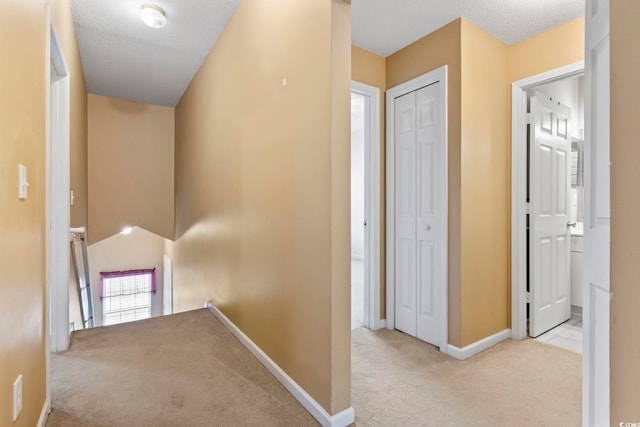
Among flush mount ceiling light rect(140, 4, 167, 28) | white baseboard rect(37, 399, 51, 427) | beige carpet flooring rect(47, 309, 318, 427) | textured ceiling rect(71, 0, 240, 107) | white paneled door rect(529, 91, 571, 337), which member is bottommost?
beige carpet flooring rect(47, 309, 318, 427)

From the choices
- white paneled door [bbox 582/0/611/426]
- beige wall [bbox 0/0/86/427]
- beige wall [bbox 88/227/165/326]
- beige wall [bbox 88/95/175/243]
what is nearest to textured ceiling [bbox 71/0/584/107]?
beige wall [bbox 88/95/175/243]

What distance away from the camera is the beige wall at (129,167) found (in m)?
4.50

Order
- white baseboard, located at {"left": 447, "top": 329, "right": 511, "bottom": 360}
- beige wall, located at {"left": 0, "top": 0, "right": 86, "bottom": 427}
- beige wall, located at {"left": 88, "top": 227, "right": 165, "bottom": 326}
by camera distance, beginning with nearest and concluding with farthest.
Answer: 1. beige wall, located at {"left": 0, "top": 0, "right": 86, "bottom": 427}
2. white baseboard, located at {"left": 447, "top": 329, "right": 511, "bottom": 360}
3. beige wall, located at {"left": 88, "top": 227, "right": 165, "bottom": 326}

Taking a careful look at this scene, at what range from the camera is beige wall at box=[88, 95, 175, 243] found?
4500 millimetres

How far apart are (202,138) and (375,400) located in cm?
306

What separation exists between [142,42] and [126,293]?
5.64m

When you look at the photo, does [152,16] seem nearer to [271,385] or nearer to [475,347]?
[271,385]

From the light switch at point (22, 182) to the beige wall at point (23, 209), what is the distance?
0.03 metres

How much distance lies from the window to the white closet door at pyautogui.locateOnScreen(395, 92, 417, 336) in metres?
6.07

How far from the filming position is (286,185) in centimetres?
189

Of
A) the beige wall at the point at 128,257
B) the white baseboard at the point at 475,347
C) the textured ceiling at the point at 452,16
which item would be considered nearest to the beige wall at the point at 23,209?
the textured ceiling at the point at 452,16

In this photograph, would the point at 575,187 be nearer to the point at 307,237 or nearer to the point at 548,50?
the point at 548,50

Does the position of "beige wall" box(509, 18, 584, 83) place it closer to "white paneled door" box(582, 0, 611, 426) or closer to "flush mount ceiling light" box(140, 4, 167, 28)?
"white paneled door" box(582, 0, 611, 426)

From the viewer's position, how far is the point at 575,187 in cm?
359
